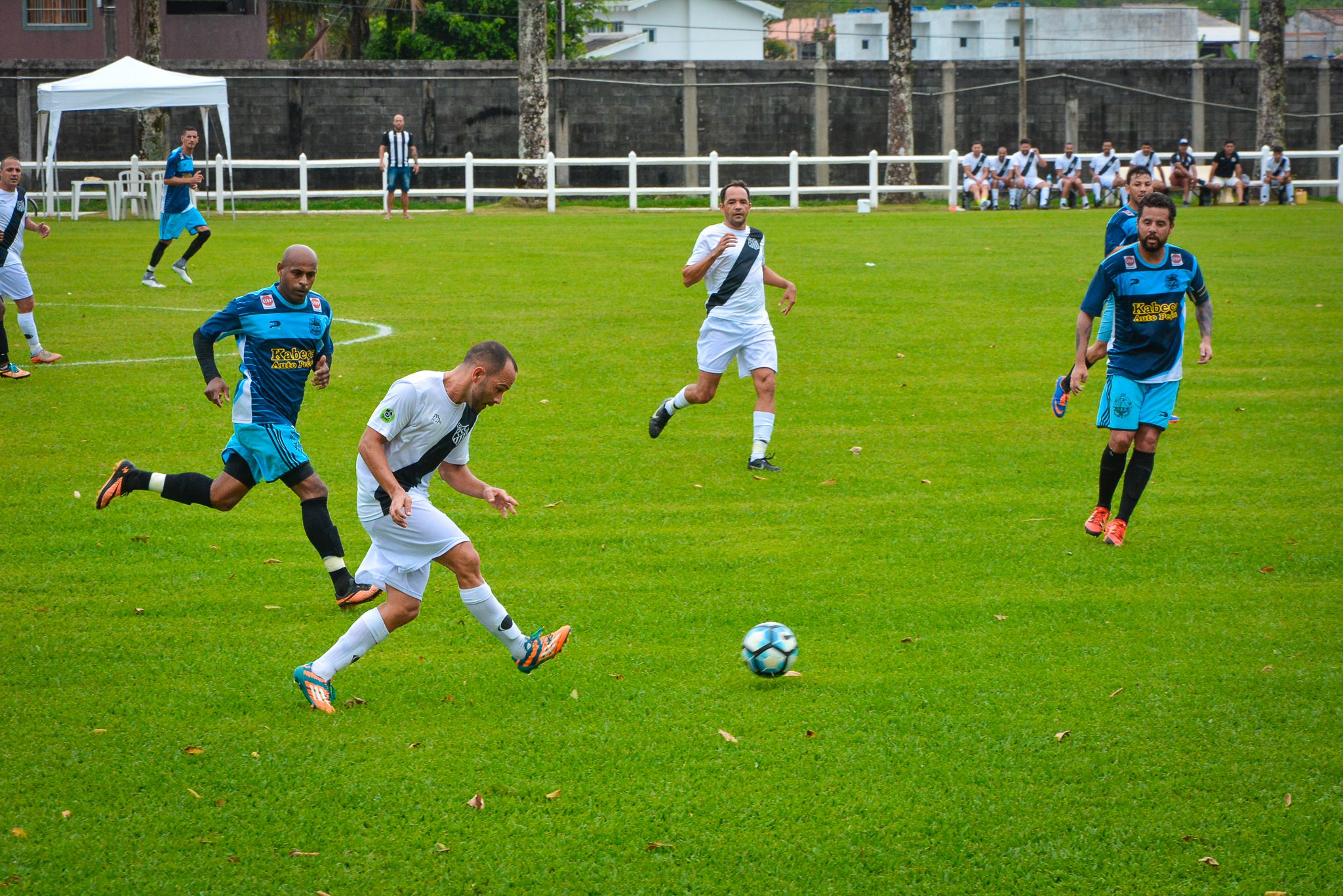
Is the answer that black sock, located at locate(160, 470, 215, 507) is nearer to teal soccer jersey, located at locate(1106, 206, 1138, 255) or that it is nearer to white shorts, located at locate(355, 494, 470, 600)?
white shorts, located at locate(355, 494, 470, 600)

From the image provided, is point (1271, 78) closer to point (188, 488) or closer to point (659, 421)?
point (659, 421)

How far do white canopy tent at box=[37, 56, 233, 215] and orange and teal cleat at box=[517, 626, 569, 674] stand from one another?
2313cm

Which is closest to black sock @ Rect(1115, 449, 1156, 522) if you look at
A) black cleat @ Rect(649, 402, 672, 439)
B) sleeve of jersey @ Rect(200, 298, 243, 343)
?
black cleat @ Rect(649, 402, 672, 439)

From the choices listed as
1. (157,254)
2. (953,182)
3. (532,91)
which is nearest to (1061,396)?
(157,254)

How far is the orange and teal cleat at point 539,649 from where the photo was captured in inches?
253

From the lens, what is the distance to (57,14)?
42.7 m

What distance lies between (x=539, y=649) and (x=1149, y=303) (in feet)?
15.7

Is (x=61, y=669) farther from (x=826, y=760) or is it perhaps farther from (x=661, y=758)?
(x=826, y=760)

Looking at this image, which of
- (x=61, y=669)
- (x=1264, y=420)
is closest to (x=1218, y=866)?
(x=61, y=669)

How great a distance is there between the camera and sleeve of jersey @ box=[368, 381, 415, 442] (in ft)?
19.0

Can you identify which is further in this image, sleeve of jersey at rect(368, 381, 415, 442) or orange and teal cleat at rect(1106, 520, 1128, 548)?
orange and teal cleat at rect(1106, 520, 1128, 548)

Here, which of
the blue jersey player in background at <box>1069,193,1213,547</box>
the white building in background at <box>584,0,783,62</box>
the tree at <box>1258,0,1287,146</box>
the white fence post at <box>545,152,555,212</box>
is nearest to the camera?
the blue jersey player in background at <box>1069,193,1213,547</box>

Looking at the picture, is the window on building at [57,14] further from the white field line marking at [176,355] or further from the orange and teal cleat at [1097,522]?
the orange and teal cleat at [1097,522]

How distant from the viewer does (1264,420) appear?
12383 millimetres
